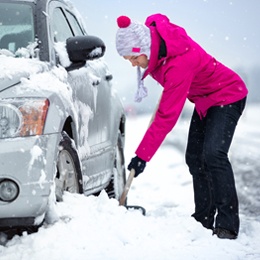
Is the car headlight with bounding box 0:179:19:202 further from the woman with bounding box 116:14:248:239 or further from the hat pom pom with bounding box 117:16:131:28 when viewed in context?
the hat pom pom with bounding box 117:16:131:28

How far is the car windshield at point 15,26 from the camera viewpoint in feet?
14.9

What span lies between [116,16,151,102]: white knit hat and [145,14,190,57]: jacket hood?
0.12 meters

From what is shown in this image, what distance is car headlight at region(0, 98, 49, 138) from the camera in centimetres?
357

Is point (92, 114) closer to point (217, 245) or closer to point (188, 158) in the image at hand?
point (188, 158)

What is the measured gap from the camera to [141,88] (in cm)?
478

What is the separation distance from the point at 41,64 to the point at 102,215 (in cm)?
99

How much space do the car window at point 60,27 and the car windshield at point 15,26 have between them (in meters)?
0.24

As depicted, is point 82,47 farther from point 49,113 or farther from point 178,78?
point 49,113

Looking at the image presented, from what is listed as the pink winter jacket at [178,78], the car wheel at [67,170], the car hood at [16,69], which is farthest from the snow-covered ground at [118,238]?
the car hood at [16,69]

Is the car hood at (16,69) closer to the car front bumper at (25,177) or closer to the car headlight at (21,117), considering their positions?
the car headlight at (21,117)

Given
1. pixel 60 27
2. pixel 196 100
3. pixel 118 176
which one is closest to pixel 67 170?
pixel 196 100

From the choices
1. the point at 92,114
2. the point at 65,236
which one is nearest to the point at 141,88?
the point at 92,114

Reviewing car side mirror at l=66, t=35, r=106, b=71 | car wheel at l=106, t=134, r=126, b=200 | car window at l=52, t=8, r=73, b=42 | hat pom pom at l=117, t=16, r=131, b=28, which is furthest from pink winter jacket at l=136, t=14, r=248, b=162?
car wheel at l=106, t=134, r=126, b=200

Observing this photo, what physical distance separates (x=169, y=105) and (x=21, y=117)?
3.84 ft
